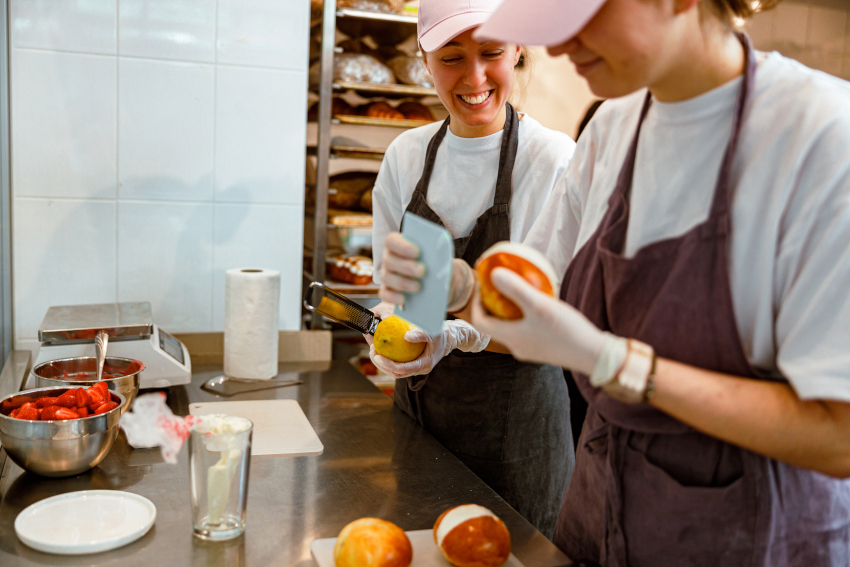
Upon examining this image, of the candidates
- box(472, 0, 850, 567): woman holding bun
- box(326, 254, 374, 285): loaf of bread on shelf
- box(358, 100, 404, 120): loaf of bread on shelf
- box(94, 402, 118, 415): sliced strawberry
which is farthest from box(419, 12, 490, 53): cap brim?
box(358, 100, 404, 120): loaf of bread on shelf

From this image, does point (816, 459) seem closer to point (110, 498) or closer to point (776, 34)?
point (110, 498)

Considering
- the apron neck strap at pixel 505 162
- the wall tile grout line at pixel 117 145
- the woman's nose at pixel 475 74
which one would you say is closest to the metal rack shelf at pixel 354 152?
the wall tile grout line at pixel 117 145

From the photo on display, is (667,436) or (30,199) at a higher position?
(30,199)

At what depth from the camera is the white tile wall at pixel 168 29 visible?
215 centimetres

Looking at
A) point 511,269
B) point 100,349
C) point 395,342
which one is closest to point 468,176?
point 395,342

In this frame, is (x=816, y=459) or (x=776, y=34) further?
(x=776, y=34)

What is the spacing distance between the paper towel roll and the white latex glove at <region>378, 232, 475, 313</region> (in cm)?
107

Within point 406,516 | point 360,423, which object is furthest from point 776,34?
point 406,516

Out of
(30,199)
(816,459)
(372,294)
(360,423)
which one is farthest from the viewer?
(372,294)

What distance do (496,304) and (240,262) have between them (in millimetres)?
1609

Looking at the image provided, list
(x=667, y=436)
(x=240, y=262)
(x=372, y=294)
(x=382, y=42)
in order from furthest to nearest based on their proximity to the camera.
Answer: (x=382, y=42) → (x=372, y=294) → (x=240, y=262) → (x=667, y=436)

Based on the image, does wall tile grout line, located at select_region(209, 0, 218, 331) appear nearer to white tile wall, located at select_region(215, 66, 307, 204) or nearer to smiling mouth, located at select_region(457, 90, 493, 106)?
white tile wall, located at select_region(215, 66, 307, 204)

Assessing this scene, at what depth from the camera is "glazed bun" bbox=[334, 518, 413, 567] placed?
0.99 m

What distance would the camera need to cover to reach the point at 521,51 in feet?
6.16
